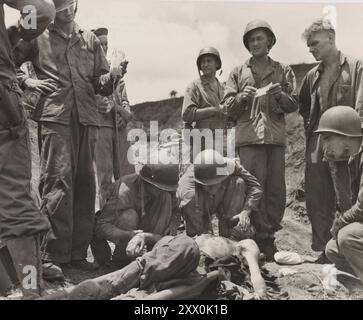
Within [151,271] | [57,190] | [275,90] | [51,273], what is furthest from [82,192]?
[275,90]

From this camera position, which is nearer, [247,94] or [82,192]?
[82,192]

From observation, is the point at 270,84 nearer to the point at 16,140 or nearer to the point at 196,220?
the point at 196,220

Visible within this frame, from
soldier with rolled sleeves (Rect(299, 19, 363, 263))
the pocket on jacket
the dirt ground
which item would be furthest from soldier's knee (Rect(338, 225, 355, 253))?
the pocket on jacket

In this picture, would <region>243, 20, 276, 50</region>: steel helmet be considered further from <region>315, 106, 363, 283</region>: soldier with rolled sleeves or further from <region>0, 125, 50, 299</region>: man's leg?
<region>0, 125, 50, 299</region>: man's leg

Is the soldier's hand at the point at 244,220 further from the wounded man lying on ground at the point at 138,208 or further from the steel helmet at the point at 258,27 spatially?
the steel helmet at the point at 258,27

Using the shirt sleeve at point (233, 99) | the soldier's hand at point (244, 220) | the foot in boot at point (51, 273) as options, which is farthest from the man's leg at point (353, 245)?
the foot in boot at point (51, 273)

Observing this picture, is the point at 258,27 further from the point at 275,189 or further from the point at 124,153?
the point at 124,153

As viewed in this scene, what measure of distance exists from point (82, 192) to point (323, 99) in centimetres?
263

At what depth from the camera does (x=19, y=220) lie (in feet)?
16.3

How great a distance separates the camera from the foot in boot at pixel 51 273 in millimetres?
5621

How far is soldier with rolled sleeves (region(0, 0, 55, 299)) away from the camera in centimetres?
499

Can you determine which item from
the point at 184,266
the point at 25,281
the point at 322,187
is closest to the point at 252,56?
the point at 322,187
